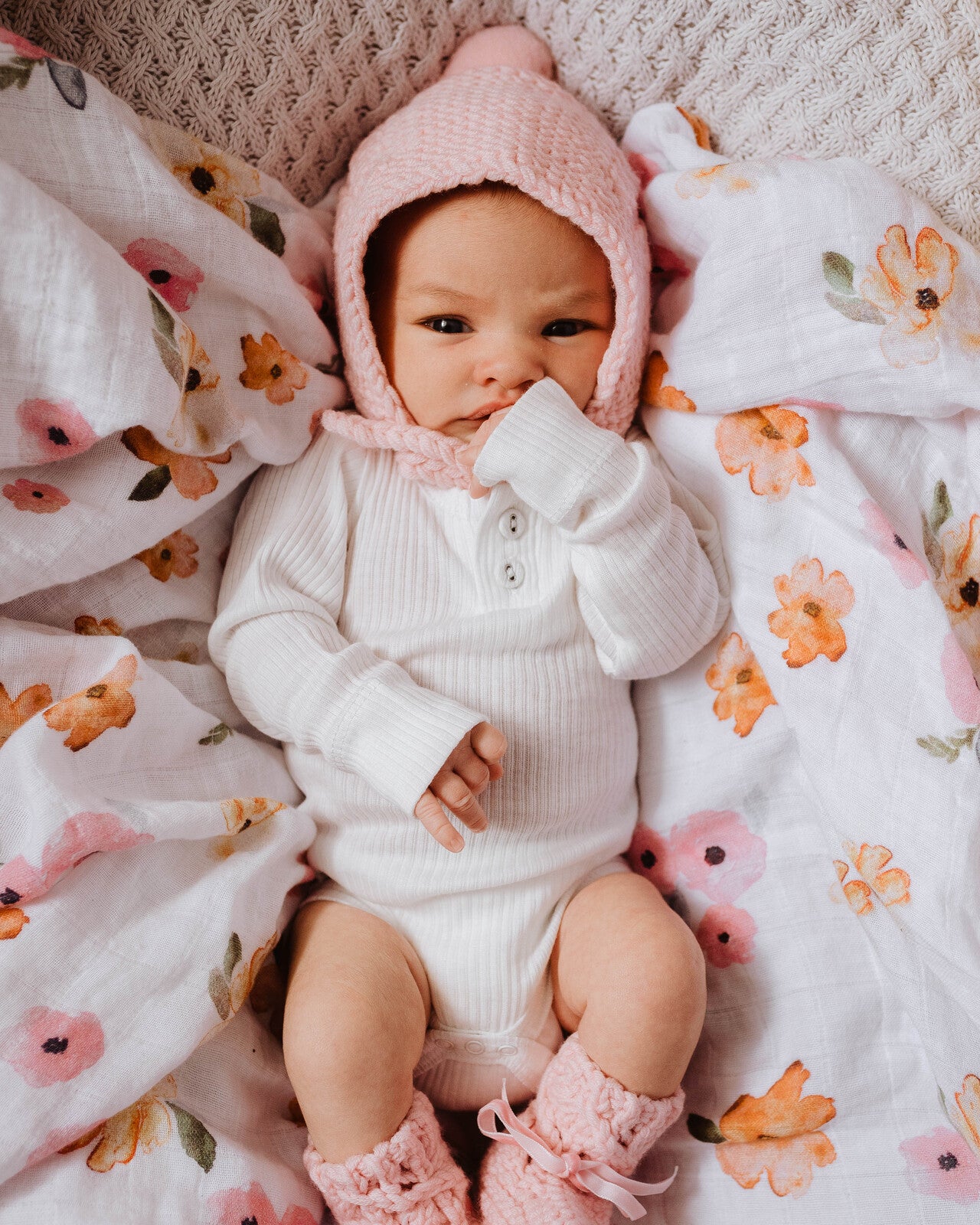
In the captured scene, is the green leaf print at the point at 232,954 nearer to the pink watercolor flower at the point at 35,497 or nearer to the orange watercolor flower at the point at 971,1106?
the pink watercolor flower at the point at 35,497

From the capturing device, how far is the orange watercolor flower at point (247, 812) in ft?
3.44

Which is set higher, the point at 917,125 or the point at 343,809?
the point at 917,125

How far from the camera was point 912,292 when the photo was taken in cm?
107

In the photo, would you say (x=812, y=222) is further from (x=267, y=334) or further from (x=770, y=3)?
(x=267, y=334)

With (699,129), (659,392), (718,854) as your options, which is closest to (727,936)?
(718,854)

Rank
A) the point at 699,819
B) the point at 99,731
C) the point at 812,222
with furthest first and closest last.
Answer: the point at 699,819 → the point at 812,222 → the point at 99,731

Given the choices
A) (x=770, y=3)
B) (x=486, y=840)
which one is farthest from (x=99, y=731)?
(x=770, y=3)

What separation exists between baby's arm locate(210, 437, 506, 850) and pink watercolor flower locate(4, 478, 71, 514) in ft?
0.68

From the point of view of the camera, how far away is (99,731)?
99cm

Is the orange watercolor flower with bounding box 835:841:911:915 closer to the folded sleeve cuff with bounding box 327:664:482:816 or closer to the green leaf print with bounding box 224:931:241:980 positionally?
the folded sleeve cuff with bounding box 327:664:482:816

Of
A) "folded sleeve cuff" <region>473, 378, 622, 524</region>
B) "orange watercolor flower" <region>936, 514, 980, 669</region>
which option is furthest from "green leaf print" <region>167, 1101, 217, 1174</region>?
"orange watercolor flower" <region>936, 514, 980, 669</region>

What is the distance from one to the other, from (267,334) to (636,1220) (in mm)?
1055

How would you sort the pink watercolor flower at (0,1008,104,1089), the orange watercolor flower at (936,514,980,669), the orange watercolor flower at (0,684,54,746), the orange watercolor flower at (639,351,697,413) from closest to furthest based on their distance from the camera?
the pink watercolor flower at (0,1008,104,1089) < the orange watercolor flower at (0,684,54,746) < the orange watercolor flower at (936,514,980,669) < the orange watercolor flower at (639,351,697,413)

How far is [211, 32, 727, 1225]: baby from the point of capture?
985 millimetres
